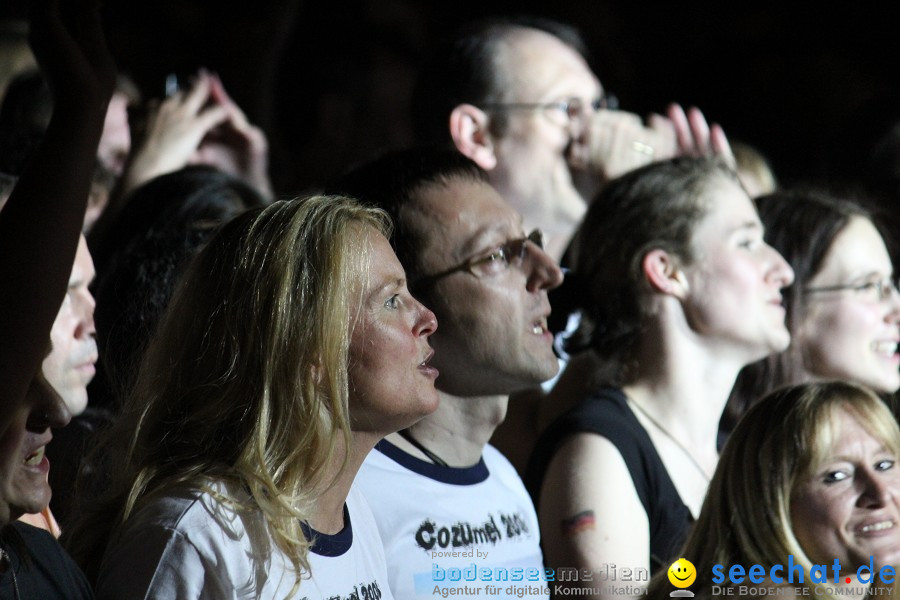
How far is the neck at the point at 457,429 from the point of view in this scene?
85.4 inches

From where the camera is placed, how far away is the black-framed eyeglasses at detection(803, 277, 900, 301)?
3094mm

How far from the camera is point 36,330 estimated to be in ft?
4.44

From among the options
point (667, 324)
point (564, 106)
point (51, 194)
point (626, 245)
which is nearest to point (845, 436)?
point (667, 324)

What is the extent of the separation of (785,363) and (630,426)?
82 centimetres

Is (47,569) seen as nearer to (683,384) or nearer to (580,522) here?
(580,522)

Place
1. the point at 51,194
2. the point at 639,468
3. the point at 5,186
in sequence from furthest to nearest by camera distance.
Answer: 1. the point at 639,468
2. the point at 5,186
3. the point at 51,194

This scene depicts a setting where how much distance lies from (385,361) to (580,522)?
699 millimetres

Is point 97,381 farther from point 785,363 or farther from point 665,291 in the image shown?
point 785,363

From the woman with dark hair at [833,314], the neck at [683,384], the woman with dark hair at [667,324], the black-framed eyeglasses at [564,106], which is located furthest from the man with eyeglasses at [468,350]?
the woman with dark hair at [833,314]

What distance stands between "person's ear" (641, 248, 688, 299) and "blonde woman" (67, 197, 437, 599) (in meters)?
1.01

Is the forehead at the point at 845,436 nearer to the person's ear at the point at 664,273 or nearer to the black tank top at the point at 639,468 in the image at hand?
the black tank top at the point at 639,468

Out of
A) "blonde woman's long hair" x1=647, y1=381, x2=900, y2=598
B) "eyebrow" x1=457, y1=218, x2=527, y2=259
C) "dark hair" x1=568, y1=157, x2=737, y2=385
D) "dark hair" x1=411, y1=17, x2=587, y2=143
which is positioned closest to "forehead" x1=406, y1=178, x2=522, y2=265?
"eyebrow" x1=457, y1=218, x2=527, y2=259

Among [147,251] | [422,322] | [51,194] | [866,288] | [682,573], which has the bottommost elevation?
[682,573]

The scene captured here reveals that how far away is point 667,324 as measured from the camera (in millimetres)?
2713
